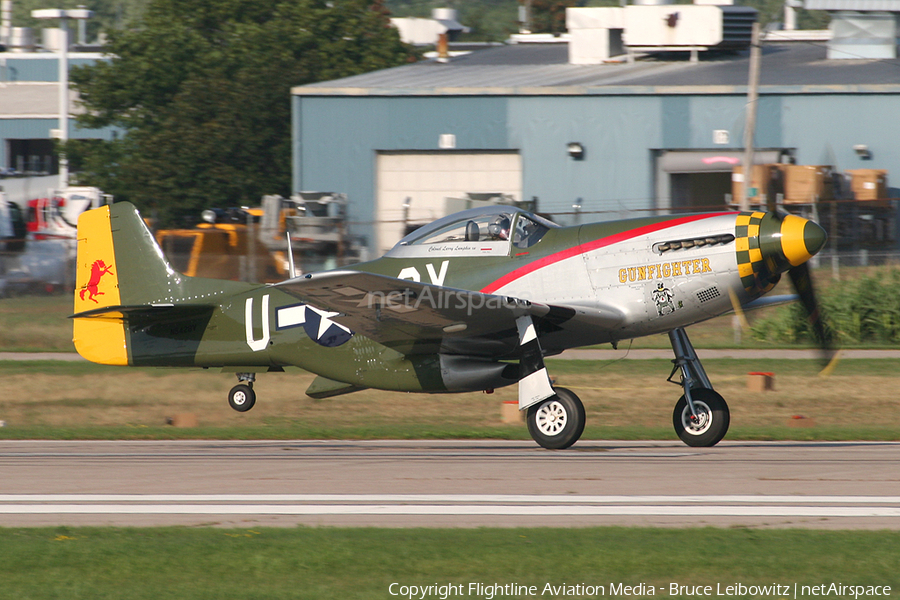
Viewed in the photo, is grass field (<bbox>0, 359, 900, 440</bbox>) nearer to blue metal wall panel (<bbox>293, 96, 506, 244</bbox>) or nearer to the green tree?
blue metal wall panel (<bbox>293, 96, 506, 244</bbox>)

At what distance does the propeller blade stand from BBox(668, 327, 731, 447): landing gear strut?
1.36m

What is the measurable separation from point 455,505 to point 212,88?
37.9m

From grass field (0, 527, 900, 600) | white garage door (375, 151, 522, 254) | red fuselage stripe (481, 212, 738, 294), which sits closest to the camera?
grass field (0, 527, 900, 600)

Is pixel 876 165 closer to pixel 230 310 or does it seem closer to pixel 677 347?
pixel 677 347

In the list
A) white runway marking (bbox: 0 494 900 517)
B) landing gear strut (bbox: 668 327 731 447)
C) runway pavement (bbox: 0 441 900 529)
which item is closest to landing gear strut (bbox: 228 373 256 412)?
runway pavement (bbox: 0 441 900 529)

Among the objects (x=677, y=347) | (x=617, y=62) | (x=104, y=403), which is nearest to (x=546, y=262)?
(x=677, y=347)

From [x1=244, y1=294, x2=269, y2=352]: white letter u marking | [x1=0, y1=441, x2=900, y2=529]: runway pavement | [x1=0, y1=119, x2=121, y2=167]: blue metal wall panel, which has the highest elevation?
[x1=0, y1=119, x2=121, y2=167]: blue metal wall panel

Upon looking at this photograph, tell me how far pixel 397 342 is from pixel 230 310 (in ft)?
6.99

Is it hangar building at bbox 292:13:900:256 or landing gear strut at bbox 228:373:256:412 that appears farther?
hangar building at bbox 292:13:900:256

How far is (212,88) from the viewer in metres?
43.8

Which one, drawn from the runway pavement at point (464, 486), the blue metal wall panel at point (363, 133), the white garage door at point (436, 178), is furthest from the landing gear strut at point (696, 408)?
the blue metal wall panel at point (363, 133)

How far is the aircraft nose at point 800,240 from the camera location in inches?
427

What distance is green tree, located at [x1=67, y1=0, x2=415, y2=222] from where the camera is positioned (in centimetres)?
4191

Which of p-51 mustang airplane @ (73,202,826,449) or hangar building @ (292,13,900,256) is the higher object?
hangar building @ (292,13,900,256)
